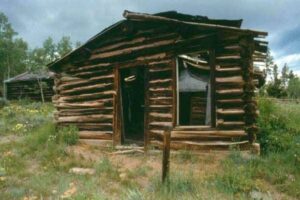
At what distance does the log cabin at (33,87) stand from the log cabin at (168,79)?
2029cm

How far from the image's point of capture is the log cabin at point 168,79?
901cm

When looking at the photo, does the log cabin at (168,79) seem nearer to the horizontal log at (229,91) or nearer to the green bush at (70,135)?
the horizontal log at (229,91)

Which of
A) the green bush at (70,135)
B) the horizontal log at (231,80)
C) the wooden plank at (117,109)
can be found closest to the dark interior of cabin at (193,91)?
the wooden plank at (117,109)

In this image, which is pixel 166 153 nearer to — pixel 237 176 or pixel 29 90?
pixel 237 176

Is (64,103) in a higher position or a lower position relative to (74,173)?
higher

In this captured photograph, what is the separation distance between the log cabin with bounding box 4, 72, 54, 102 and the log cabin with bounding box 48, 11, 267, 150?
2029 cm

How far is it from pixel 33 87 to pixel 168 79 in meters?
26.6

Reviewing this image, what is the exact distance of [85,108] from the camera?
12234mm

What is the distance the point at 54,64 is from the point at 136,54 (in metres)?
3.69

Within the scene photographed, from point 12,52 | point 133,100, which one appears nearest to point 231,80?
point 133,100

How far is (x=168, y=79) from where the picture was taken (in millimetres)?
9938

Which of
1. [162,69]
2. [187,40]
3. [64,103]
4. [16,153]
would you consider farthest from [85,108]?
[187,40]

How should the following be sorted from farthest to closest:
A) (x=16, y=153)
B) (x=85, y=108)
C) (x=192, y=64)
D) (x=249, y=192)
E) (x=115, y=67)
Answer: (x=192, y=64)
(x=85, y=108)
(x=115, y=67)
(x=16, y=153)
(x=249, y=192)

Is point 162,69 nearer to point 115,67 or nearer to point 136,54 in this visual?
point 136,54
